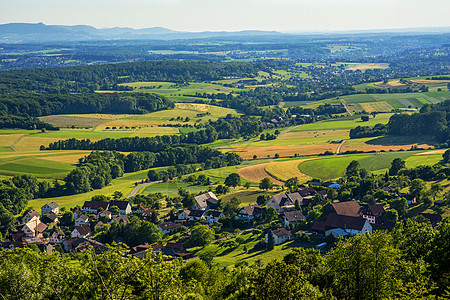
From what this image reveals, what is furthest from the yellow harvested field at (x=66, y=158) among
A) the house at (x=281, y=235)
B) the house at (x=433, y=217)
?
the house at (x=433, y=217)

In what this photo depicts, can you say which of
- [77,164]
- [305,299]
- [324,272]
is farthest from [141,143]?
[305,299]

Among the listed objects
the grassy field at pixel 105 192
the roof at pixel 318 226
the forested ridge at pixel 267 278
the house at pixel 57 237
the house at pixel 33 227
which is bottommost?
the grassy field at pixel 105 192

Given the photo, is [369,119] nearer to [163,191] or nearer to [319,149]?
[319,149]

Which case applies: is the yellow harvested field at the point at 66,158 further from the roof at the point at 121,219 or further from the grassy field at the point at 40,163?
the roof at the point at 121,219

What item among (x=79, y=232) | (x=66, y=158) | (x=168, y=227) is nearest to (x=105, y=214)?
(x=79, y=232)

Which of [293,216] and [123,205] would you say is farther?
[123,205]

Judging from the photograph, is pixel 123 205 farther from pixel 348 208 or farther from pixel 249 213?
pixel 348 208

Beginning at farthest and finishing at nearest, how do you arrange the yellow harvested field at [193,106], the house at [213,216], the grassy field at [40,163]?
the yellow harvested field at [193,106] < the grassy field at [40,163] < the house at [213,216]
